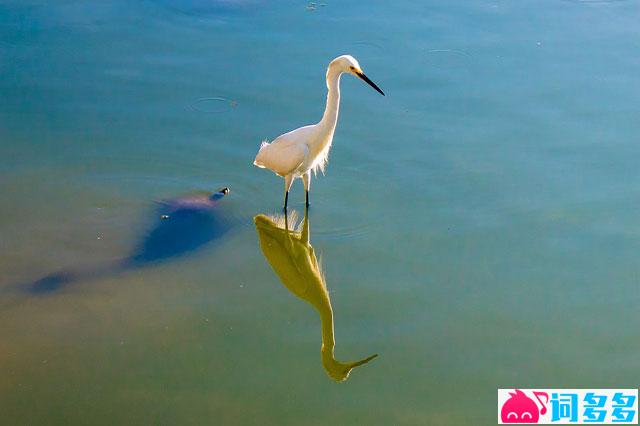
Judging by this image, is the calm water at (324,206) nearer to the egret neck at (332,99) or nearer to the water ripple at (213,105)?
the water ripple at (213,105)

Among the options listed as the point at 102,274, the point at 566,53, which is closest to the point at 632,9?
the point at 566,53

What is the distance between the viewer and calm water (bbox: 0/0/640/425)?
3203 millimetres

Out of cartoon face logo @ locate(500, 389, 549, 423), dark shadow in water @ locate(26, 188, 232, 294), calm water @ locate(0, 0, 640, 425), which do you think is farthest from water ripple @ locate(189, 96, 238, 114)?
cartoon face logo @ locate(500, 389, 549, 423)

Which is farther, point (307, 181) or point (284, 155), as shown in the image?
point (307, 181)

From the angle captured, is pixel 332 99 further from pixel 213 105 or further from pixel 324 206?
pixel 213 105

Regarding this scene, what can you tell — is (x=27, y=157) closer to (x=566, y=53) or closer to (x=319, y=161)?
(x=319, y=161)

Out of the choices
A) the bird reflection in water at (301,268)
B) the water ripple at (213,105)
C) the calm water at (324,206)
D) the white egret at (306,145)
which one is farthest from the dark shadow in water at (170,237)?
the water ripple at (213,105)

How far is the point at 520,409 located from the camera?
3.10m

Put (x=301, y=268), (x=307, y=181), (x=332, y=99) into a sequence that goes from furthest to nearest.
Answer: (x=307, y=181), (x=332, y=99), (x=301, y=268)

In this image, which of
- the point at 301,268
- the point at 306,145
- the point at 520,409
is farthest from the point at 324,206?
the point at 520,409

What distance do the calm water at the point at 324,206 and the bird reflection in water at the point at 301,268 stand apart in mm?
37

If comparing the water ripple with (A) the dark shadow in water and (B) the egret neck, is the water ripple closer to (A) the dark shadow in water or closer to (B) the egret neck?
(A) the dark shadow in water

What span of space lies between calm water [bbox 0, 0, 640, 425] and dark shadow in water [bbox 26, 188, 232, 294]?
0.02 meters

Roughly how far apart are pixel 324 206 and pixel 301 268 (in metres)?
0.45
